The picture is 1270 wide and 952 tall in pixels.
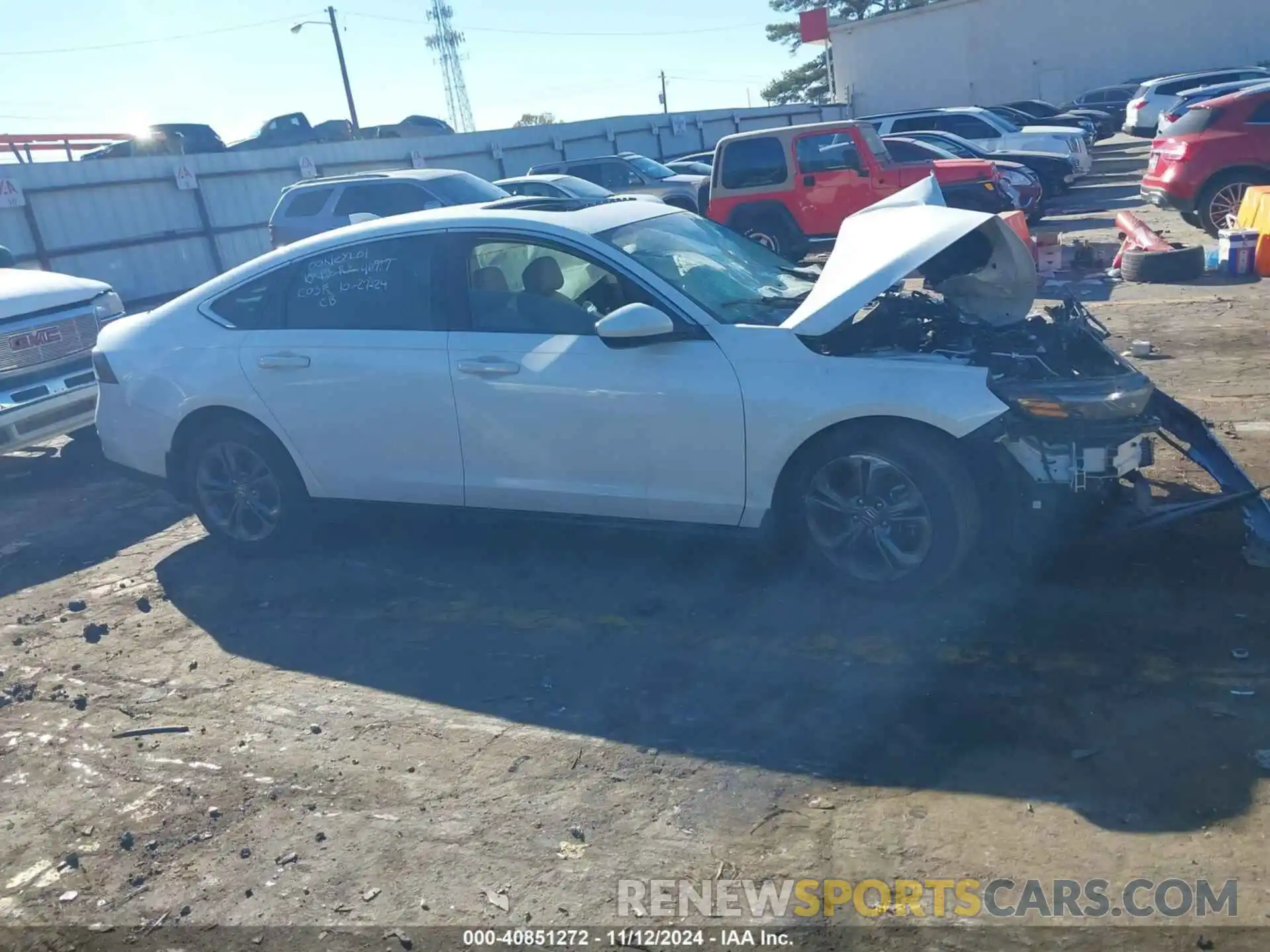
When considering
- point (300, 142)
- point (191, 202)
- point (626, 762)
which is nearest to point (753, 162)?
point (191, 202)

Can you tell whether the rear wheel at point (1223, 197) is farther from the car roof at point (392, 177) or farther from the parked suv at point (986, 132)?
the car roof at point (392, 177)

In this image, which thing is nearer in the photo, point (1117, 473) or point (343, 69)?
point (1117, 473)

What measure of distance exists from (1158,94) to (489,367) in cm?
3025

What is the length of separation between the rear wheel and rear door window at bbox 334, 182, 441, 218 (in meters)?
9.37

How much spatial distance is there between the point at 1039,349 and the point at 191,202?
58.0 ft

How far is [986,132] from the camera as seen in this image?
883 inches

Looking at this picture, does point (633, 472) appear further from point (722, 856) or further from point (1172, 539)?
point (1172, 539)

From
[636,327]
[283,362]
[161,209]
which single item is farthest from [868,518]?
[161,209]

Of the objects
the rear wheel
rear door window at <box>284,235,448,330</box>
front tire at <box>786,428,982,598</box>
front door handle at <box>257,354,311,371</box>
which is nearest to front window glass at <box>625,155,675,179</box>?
the rear wheel


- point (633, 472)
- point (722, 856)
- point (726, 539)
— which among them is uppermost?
point (633, 472)

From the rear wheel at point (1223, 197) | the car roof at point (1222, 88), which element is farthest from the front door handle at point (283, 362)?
the car roof at point (1222, 88)

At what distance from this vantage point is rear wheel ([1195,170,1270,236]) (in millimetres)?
12789

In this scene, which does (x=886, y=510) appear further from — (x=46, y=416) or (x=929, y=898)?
(x=46, y=416)

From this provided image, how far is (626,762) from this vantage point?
379 cm
